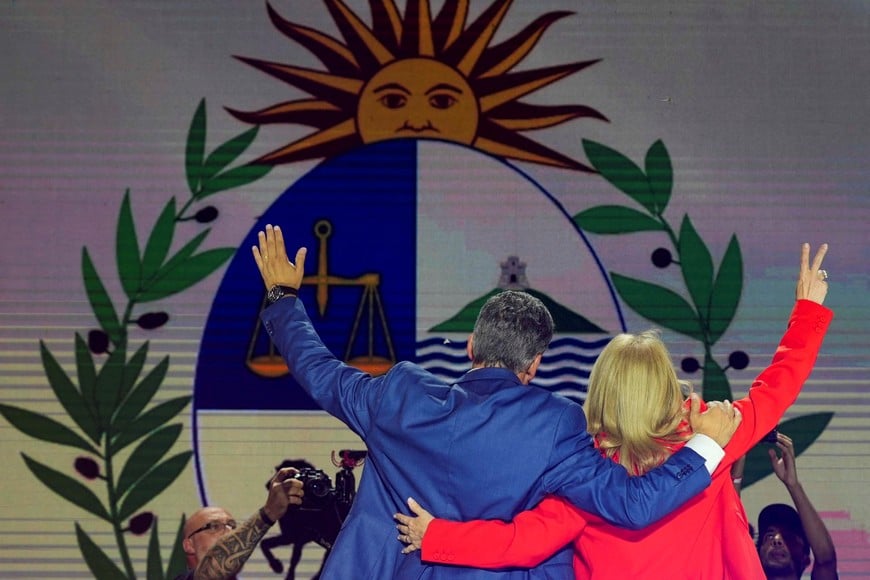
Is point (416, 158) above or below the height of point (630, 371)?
above

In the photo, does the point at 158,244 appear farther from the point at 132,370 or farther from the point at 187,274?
the point at 132,370

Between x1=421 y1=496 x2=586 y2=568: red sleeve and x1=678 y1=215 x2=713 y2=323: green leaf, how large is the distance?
2.55 m

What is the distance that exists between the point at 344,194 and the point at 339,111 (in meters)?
0.37

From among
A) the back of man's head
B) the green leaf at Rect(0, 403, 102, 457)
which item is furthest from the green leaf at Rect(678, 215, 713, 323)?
the green leaf at Rect(0, 403, 102, 457)

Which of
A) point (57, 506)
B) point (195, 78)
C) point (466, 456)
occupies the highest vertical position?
point (195, 78)

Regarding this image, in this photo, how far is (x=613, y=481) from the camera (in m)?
2.57

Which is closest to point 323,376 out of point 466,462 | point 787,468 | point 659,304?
point 466,462

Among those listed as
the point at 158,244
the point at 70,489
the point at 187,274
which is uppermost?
the point at 158,244

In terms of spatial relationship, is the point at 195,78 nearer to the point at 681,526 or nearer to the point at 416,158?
the point at 416,158

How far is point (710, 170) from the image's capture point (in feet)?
16.6

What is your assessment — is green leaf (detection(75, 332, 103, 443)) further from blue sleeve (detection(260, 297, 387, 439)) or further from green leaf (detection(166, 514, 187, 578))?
blue sleeve (detection(260, 297, 387, 439))

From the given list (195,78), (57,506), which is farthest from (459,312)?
(57,506)

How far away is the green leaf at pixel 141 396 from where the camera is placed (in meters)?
5.05

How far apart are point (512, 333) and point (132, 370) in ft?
9.11
